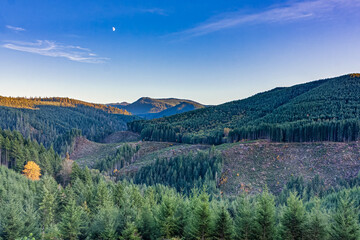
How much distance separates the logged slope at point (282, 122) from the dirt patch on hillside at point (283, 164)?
21.0ft

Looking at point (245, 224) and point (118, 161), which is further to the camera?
point (118, 161)

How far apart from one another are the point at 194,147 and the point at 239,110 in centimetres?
9975

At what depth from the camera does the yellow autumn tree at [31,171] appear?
6538cm

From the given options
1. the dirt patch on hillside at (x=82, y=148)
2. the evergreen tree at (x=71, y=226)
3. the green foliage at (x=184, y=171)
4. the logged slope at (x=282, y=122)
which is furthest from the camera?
the dirt patch on hillside at (x=82, y=148)

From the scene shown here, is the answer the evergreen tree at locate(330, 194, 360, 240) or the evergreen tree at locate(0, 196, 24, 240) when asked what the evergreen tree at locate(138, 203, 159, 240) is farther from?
the evergreen tree at locate(330, 194, 360, 240)

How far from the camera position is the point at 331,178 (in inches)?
2442

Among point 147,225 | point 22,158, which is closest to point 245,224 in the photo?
point 147,225

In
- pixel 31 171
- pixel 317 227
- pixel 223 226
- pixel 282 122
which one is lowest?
pixel 31 171

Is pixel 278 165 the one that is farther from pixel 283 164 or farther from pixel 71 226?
pixel 71 226

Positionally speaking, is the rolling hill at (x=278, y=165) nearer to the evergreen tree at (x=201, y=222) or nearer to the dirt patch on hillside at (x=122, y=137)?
the evergreen tree at (x=201, y=222)

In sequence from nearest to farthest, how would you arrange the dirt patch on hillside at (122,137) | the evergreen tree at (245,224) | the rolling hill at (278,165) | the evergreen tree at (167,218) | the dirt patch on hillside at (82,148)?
1. the evergreen tree at (245,224)
2. the evergreen tree at (167,218)
3. the rolling hill at (278,165)
4. the dirt patch on hillside at (82,148)
5. the dirt patch on hillside at (122,137)

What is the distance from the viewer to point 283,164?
7125cm

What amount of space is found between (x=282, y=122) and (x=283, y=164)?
1917 inches

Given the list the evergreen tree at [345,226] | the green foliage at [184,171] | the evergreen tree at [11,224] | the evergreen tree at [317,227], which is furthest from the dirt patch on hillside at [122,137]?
the evergreen tree at [345,226]
